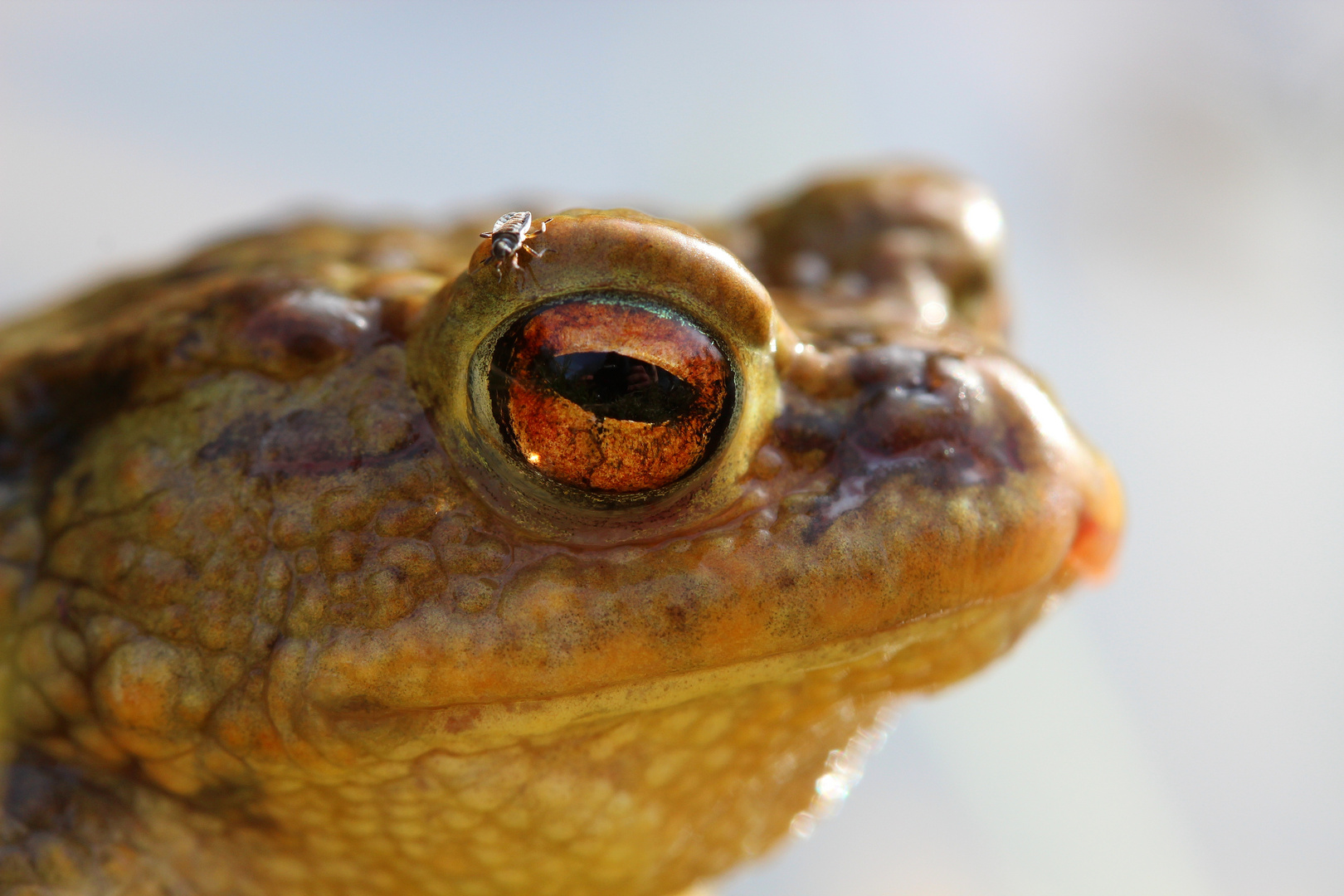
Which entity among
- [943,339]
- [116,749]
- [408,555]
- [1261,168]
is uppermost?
[943,339]

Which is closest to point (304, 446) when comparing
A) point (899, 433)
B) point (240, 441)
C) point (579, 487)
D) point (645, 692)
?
point (240, 441)

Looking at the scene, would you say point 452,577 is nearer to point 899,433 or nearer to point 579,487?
point 579,487

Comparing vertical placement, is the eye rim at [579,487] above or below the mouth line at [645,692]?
above

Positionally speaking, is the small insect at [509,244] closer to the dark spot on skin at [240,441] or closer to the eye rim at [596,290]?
the eye rim at [596,290]

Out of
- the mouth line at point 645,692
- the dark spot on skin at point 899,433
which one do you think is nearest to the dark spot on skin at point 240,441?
the mouth line at point 645,692

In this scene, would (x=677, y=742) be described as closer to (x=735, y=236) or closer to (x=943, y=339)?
(x=943, y=339)

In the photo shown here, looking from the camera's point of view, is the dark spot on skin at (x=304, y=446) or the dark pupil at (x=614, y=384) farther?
the dark spot on skin at (x=304, y=446)

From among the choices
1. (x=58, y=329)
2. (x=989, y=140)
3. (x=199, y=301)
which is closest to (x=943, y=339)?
(x=199, y=301)
